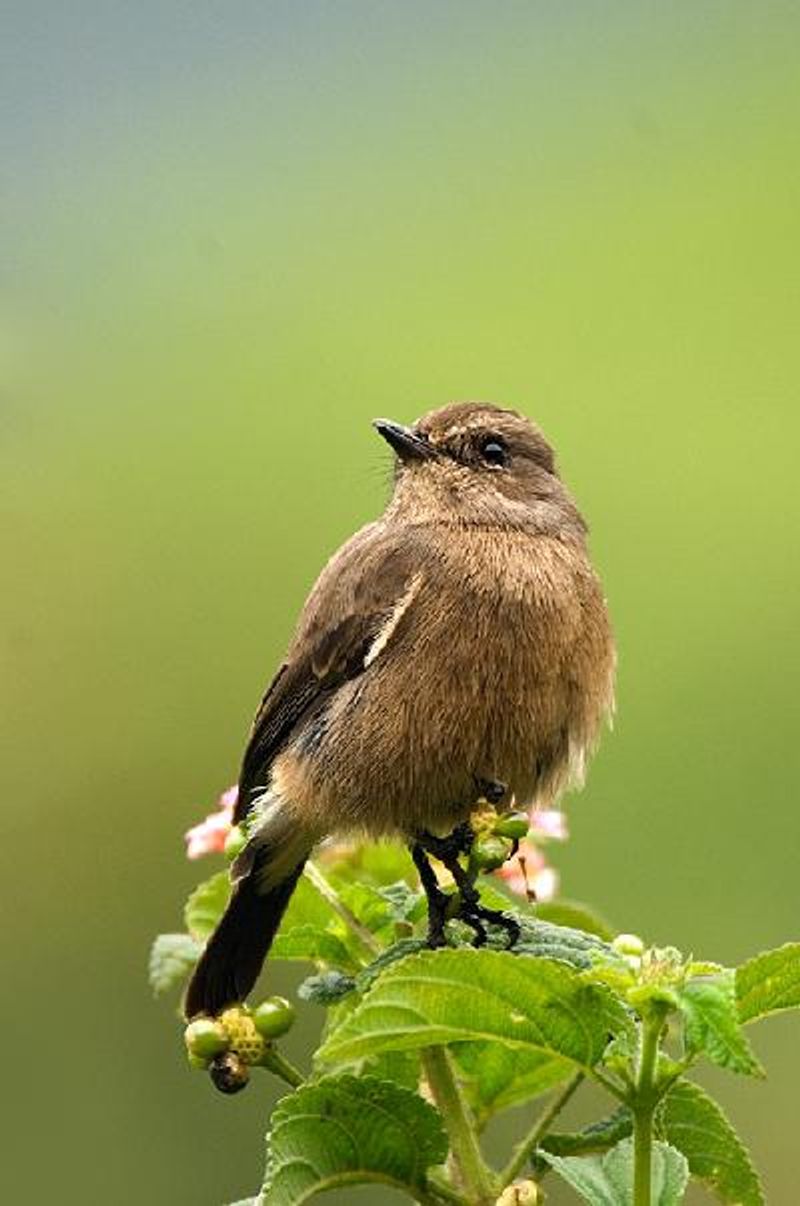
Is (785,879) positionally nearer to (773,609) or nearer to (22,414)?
(773,609)

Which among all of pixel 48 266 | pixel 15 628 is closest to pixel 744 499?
pixel 15 628

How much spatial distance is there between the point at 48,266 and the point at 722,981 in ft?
35.1

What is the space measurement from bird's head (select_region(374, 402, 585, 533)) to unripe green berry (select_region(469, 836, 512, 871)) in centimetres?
141

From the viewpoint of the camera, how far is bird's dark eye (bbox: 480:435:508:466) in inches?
175

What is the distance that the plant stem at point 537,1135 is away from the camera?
7.71 feet

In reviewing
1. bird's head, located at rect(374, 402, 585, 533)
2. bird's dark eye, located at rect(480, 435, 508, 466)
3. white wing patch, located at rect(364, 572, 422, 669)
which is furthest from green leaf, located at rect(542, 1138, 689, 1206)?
bird's dark eye, located at rect(480, 435, 508, 466)

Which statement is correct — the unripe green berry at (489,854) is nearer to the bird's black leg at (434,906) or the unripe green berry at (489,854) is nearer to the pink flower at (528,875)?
the bird's black leg at (434,906)

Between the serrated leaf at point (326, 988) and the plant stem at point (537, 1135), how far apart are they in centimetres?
34

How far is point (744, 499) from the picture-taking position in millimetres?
9641

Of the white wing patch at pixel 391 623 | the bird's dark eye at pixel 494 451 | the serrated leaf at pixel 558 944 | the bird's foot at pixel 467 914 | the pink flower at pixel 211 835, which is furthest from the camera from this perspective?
the bird's dark eye at pixel 494 451

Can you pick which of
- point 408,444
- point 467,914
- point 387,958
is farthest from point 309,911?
point 408,444

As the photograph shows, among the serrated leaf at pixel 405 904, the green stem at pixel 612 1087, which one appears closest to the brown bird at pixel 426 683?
the serrated leaf at pixel 405 904

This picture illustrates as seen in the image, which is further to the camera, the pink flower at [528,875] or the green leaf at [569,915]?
the pink flower at [528,875]

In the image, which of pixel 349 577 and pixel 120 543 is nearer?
pixel 349 577
